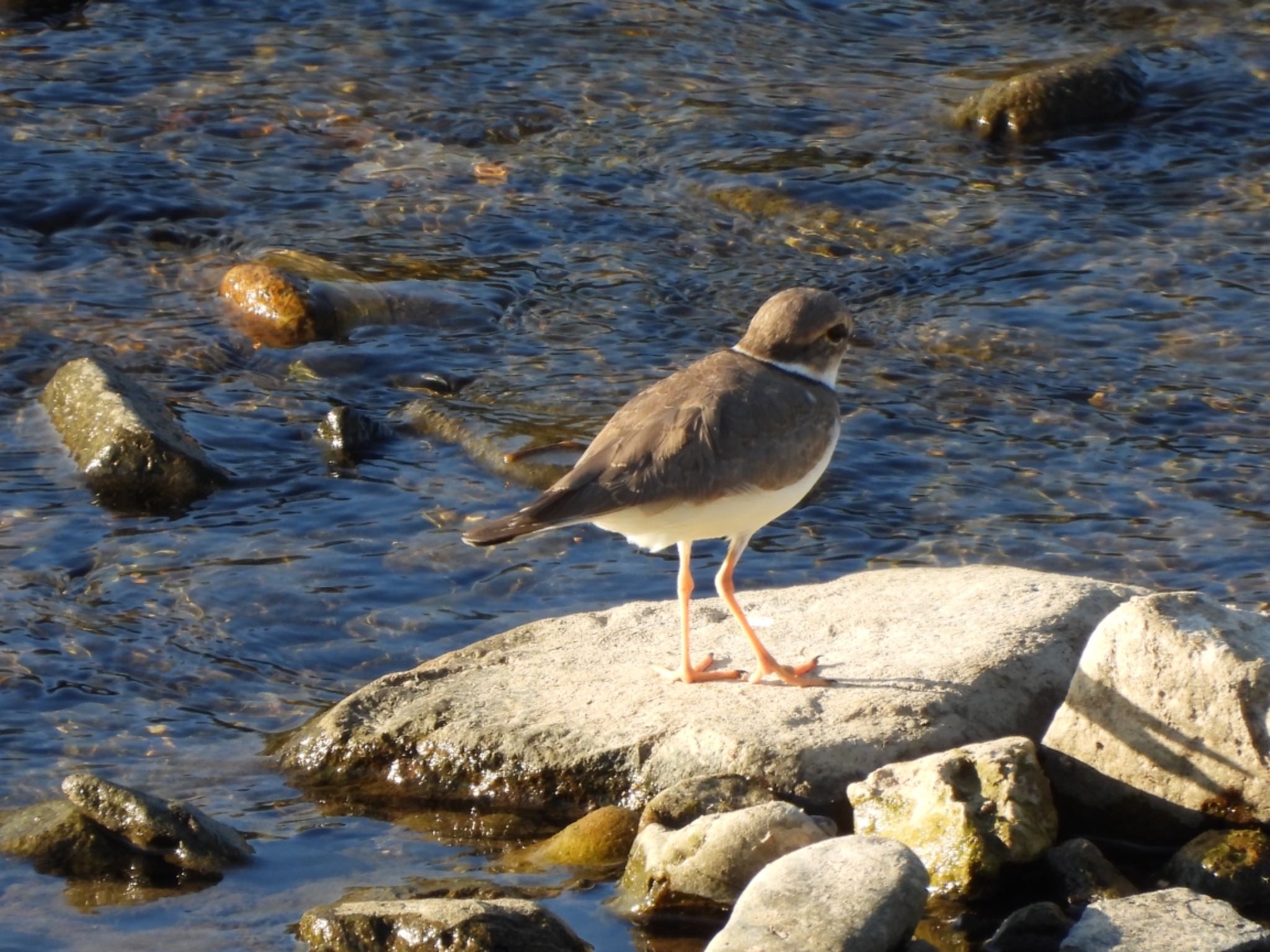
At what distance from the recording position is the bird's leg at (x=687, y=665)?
6363 millimetres

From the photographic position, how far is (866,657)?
253 inches

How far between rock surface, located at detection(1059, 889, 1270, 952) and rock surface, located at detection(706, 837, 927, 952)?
47 centimetres

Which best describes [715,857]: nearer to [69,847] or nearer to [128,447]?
[69,847]

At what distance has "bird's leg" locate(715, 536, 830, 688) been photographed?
6257 millimetres

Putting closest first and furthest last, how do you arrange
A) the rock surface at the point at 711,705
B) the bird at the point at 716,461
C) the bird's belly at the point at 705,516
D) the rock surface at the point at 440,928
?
the rock surface at the point at 440,928, the rock surface at the point at 711,705, the bird at the point at 716,461, the bird's belly at the point at 705,516

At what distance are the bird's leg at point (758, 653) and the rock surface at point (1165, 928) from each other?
1614mm

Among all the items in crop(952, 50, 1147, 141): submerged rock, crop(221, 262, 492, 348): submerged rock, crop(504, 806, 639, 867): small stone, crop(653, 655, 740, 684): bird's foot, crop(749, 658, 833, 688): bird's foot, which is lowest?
crop(504, 806, 639, 867): small stone

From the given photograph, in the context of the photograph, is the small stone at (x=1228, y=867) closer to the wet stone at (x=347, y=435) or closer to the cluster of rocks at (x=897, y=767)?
the cluster of rocks at (x=897, y=767)

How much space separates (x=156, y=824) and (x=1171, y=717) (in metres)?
3.19

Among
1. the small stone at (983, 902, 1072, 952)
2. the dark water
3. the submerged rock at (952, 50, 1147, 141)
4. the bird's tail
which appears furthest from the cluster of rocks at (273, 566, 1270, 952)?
the submerged rock at (952, 50, 1147, 141)

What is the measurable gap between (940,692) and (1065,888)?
0.94 m

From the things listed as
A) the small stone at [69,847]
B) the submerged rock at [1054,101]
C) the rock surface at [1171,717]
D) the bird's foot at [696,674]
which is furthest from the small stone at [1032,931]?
the submerged rock at [1054,101]

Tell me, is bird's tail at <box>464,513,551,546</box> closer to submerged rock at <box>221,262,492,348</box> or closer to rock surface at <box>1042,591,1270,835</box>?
rock surface at <box>1042,591,1270,835</box>

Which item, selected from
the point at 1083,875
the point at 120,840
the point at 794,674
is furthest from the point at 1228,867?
the point at 120,840
